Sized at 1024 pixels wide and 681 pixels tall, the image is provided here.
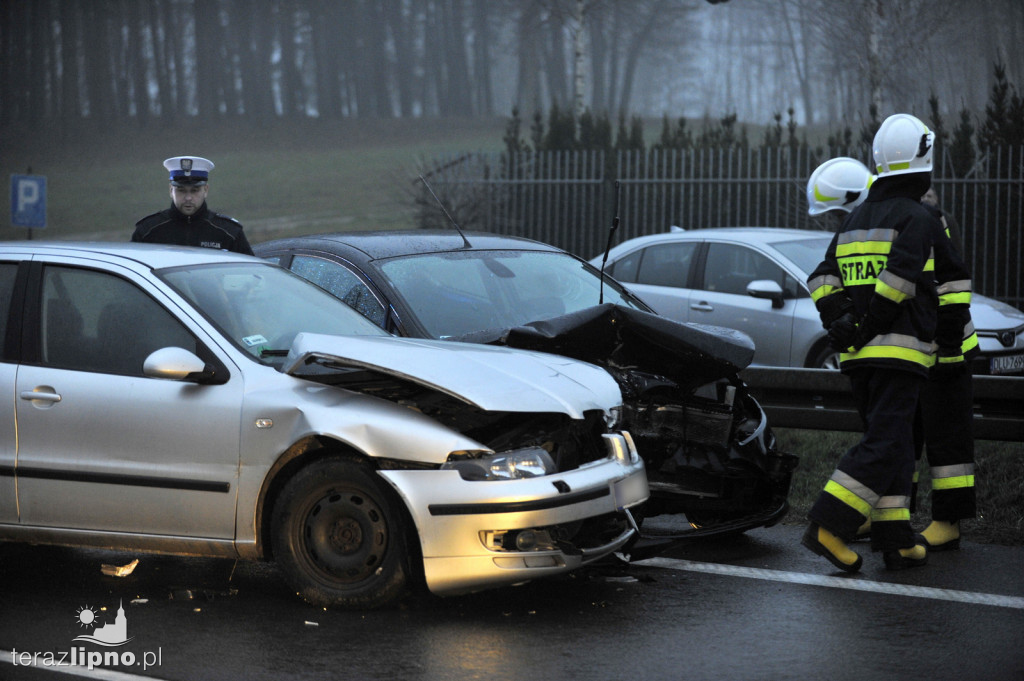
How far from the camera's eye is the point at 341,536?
4461 millimetres

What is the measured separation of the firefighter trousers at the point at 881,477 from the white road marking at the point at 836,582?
21 cm

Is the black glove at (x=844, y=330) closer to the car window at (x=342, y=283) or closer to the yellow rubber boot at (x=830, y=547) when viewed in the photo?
the yellow rubber boot at (x=830, y=547)

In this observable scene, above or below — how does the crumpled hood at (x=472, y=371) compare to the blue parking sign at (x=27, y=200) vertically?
below

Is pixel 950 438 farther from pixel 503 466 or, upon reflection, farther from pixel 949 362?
pixel 503 466

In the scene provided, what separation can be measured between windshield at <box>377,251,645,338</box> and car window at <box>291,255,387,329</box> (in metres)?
0.13

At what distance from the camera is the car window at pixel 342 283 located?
5.73 meters

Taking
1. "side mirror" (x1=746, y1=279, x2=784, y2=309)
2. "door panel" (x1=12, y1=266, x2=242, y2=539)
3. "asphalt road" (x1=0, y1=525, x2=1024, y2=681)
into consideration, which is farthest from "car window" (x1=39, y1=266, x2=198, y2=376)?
"side mirror" (x1=746, y1=279, x2=784, y2=309)

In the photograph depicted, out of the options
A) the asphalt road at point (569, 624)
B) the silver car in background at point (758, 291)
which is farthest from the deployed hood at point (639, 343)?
the silver car in background at point (758, 291)

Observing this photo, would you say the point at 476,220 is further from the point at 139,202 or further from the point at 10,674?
the point at 139,202

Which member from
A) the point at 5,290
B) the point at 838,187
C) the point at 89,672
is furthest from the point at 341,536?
the point at 838,187

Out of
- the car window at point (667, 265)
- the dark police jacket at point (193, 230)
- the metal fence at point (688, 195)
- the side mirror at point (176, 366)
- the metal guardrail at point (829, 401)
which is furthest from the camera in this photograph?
the metal fence at point (688, 195)

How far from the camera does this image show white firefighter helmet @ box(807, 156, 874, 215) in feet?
19.4

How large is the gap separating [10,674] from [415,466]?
1464 millimetres

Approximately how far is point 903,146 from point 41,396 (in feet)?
12.3
